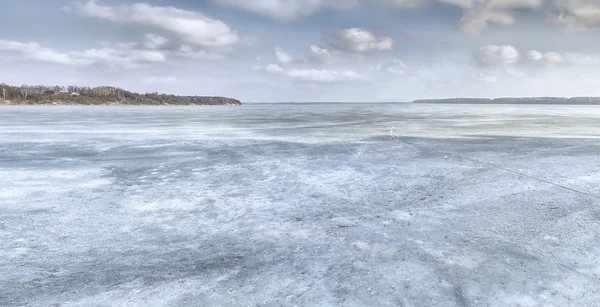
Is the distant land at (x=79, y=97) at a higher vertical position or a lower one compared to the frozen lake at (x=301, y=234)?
higher

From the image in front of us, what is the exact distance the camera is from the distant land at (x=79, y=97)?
3551 inches

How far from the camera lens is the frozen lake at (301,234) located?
2.39 m

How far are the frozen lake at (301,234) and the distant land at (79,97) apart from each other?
102049 mm

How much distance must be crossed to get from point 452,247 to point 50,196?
4.61m

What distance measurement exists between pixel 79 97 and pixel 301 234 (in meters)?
112

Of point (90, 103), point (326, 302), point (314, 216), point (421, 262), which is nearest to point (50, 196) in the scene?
point (314, 216)

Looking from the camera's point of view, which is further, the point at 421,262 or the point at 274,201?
the point at 274,201

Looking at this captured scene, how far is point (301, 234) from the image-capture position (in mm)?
3398

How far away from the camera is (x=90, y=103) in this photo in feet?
310

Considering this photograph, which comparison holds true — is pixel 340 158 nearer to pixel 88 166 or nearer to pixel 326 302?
pixel 88 166

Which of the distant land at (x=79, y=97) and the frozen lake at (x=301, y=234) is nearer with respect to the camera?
the frozen lake at (x=301, y=234)

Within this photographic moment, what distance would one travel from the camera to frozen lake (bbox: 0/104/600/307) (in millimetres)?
2395

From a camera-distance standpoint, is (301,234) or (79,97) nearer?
(301,234)

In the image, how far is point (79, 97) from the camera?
98.0 meters
